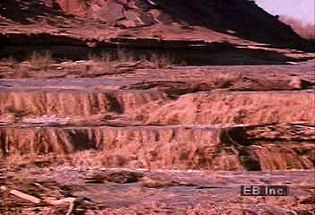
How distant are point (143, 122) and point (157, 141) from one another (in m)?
0.47

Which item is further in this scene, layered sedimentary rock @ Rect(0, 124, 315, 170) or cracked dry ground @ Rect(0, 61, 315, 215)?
layered sedimentary rock @ Rect(0, 124, 315, 170)

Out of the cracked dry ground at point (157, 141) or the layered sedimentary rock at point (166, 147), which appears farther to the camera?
the layered sedimentary rock at point (166, 147)

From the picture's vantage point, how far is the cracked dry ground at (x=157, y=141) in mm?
4758

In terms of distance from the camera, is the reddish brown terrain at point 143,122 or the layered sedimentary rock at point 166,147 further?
the layered sedimentary rock at point 166,147

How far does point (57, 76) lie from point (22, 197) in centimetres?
239

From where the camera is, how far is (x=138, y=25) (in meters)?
9.05

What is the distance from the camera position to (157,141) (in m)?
5.45

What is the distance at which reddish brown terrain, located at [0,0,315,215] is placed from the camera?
4797 mm

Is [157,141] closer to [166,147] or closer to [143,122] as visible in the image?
[166,147]

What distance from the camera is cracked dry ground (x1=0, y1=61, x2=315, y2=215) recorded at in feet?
15.6

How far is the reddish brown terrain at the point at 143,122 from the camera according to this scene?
480 centimetres

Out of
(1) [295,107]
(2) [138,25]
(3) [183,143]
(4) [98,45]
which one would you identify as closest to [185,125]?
(3) [183,143]

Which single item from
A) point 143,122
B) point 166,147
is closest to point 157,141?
point 166,147

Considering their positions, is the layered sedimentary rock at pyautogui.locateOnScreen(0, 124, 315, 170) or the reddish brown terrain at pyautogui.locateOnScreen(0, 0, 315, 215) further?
the layered sedimentary rock at pyautogui.locateOnScreen(0, 124, 315, 170)
